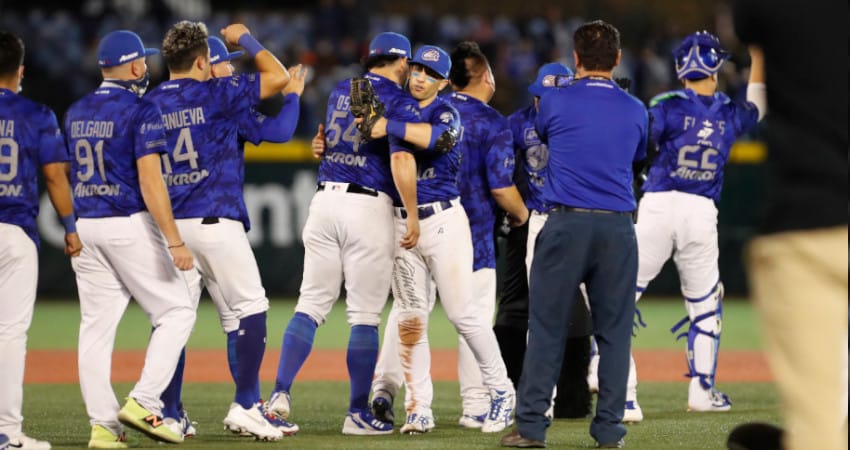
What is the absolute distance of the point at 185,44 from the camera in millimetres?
7469

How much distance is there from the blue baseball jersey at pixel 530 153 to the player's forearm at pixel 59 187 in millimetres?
3170

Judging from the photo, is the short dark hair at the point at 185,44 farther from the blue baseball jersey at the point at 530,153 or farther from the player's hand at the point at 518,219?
the player's hand at the point at 518,219

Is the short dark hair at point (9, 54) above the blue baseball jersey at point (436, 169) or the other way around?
above

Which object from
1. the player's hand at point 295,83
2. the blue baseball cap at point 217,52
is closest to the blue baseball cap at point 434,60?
the player's hand at point 295,83

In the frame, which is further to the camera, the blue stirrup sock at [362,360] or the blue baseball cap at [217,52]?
the blue baseball cap at [217,52]

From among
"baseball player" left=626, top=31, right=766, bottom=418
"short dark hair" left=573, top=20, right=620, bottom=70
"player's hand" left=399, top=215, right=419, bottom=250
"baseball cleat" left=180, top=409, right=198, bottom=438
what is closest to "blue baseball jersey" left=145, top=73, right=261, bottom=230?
"player's hand" left=399, top=215, right=419, bottom=250

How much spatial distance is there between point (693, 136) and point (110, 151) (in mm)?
4491

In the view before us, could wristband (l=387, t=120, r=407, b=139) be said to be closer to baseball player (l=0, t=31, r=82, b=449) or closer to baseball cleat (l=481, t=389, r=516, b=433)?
baseball cleat (l=481, t=389, r=516, b=433)

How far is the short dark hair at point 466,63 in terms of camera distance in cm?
853

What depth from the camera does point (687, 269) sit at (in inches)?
368

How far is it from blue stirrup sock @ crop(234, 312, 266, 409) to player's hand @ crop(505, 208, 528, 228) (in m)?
2.06

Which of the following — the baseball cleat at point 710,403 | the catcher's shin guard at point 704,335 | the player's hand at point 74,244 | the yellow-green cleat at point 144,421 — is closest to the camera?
the yellow-green cleat at point 144,421

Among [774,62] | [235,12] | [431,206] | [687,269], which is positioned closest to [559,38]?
[235,12]

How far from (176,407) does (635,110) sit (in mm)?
3443
